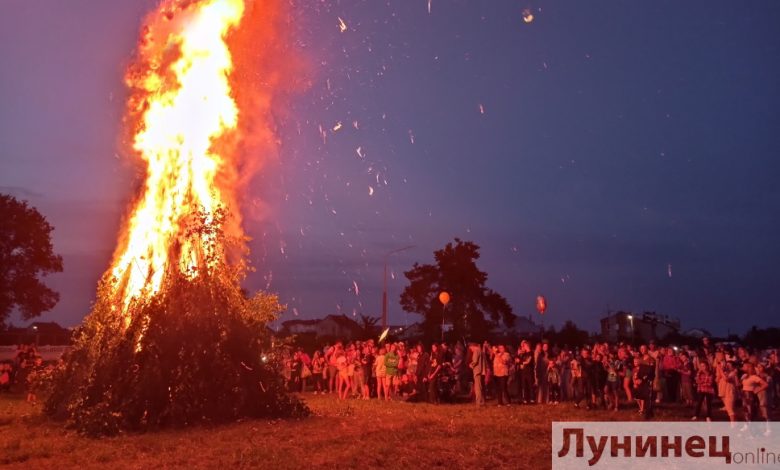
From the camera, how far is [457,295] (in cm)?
5053

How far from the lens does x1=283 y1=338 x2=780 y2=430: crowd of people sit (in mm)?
16870

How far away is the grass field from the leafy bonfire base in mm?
580

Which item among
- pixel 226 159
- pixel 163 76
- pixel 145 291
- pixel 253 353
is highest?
pixel 163 76

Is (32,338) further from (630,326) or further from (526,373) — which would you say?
(630,326)

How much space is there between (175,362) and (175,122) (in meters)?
6.01

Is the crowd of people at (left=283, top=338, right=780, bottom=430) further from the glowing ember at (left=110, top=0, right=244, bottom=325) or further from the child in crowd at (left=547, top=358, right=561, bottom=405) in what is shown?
the glowing ember at (left=110, top=0, right=244, bottom=325)

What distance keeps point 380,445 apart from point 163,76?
10.5 meters

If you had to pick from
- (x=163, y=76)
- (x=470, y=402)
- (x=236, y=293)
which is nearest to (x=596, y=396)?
(x=470, y=402)

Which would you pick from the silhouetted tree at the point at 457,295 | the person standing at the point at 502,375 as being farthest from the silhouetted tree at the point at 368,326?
the person standing at the point at 502,375

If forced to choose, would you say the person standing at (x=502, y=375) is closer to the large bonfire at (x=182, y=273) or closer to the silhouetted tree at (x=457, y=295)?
the large bonfire at (x=182, y=273)

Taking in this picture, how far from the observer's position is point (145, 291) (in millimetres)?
15703

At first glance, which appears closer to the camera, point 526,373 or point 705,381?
point 705,381

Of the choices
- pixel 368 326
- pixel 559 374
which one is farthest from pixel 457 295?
pixel 559 374

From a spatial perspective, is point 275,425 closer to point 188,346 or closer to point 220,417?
point 220,417
